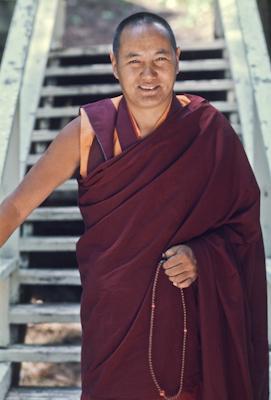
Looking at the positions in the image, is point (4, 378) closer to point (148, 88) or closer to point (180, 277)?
point (180, 277)

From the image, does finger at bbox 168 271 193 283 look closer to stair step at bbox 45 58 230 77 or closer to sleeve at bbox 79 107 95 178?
sleeve at bbox 79 107 95 178

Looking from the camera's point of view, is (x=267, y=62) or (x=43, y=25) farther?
(x=43, y=25)

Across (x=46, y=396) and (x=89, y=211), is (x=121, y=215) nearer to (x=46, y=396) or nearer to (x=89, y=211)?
(x=89, y=211)

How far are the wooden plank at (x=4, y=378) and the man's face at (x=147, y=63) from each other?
1874 mm

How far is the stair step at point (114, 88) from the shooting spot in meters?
4.88

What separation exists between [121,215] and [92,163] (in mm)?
198

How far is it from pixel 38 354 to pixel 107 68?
2.47 m

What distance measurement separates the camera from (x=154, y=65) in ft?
6.69

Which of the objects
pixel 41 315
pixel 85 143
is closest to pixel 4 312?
pixel 41 315

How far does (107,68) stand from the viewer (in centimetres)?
521

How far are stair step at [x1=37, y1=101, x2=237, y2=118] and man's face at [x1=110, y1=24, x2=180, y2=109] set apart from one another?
2.65 m

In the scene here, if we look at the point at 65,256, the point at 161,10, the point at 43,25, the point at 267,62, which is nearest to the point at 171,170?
the point at 267,62

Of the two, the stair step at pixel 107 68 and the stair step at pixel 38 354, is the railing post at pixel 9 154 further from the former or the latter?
the stair step at pixel 107 68

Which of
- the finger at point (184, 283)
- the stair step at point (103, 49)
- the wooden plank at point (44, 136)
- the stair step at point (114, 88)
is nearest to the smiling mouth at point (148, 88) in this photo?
the finger at point (184, 283)
